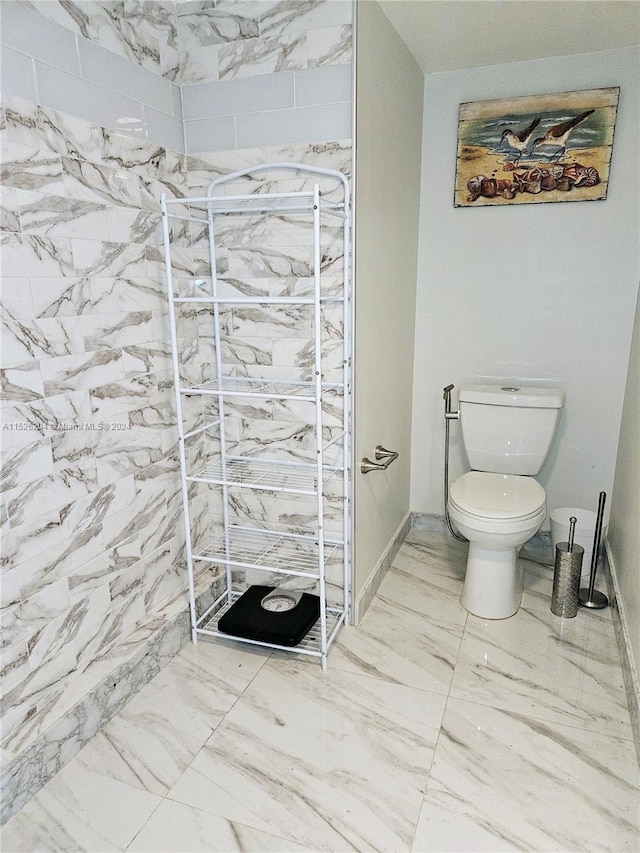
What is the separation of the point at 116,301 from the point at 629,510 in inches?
79.8

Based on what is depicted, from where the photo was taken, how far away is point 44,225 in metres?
1.62

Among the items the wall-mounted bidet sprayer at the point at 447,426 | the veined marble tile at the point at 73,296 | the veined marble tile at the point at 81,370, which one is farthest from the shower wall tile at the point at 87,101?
the wall-mounted bidet sprayer at the point at 447,426

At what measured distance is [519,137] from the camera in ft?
8.55

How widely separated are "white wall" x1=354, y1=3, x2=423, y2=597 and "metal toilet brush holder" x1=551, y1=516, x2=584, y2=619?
748 mm

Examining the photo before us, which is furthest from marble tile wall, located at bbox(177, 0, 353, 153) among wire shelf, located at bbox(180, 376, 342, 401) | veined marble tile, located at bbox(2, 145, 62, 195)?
wire shelf, located at bbox(180, 376, 342, 401)

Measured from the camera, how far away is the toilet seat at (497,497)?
7.49 feet

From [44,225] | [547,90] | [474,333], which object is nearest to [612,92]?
[547,90]

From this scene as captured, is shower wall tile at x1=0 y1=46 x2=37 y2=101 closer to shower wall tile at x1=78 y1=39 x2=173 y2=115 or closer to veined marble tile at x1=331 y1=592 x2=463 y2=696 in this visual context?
shower wall tile at x1=78 y1=39 x2=173 y2=115

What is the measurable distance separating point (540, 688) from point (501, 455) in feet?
3.37

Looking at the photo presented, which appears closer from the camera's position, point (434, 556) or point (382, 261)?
point (382, 261)

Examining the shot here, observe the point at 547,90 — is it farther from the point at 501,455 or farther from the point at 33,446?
the point at 33,446

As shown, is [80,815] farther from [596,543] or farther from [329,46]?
[329,46]

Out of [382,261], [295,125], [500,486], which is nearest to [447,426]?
[500,486]

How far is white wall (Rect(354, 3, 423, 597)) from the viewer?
2.06 m
